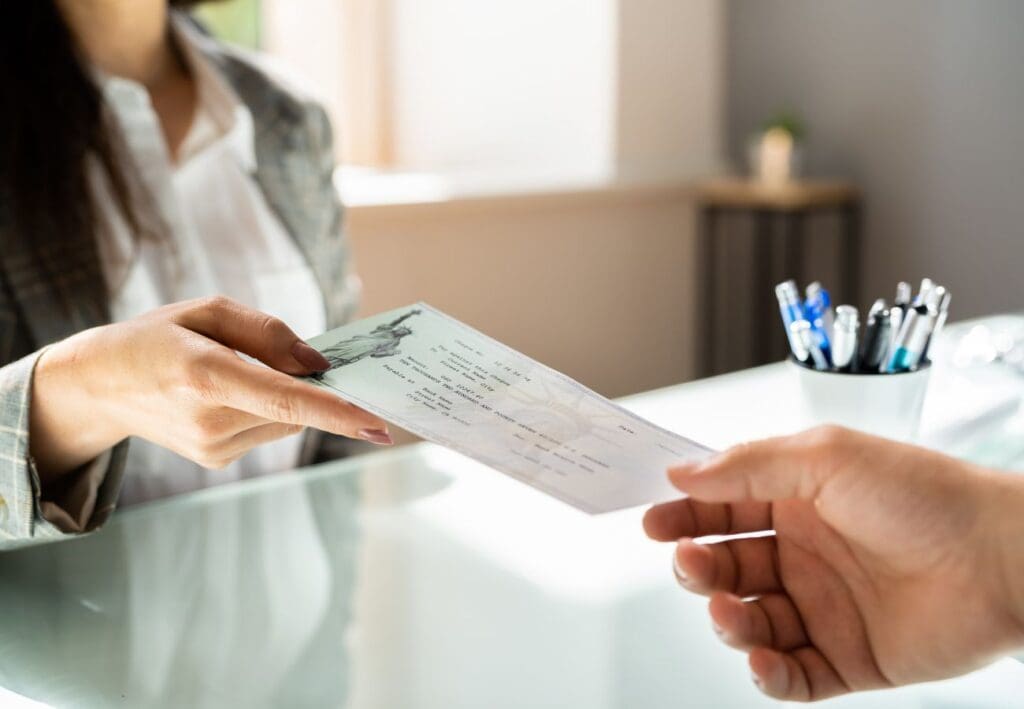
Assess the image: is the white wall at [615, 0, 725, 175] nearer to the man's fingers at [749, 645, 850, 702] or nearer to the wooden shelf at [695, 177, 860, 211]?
the wooden shelf at [695, 177, 860, 211]

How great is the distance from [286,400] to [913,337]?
501 mm

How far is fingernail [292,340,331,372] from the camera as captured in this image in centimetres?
58

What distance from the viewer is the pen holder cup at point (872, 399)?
83 cm

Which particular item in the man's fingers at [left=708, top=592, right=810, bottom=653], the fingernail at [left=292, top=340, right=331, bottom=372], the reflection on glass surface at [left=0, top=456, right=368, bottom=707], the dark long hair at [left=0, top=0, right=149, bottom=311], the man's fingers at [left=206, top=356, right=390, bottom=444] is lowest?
the reflection on glass surface at [left=0, top=456, right=368, bottom=707]

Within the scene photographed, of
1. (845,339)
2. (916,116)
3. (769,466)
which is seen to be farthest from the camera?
(916,116)

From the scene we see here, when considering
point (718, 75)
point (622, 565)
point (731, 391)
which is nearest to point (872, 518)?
point (622, 565)

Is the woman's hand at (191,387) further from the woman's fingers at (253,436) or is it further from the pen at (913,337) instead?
the pen at (913,337)

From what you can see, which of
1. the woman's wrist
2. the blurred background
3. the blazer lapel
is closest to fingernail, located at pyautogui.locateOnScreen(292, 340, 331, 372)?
the woman's wrist

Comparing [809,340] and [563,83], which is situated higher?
[563,83]

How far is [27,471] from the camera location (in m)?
0.70

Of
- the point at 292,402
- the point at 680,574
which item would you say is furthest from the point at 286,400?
the point at 680,574

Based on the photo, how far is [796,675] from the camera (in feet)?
1.78

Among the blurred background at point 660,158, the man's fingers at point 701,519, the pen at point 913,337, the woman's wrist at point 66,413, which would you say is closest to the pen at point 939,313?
the pen at point 913,337

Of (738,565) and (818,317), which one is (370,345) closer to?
(738,565)
